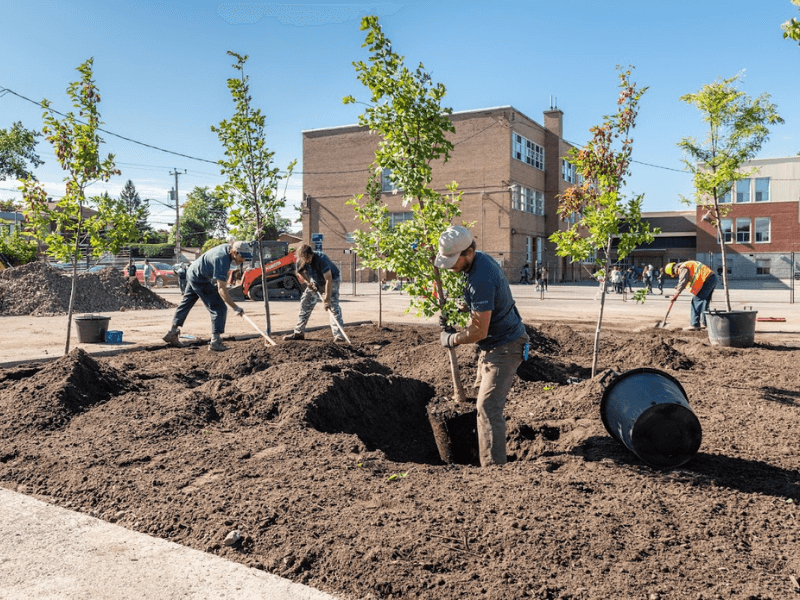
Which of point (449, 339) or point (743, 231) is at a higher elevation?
point (743, 231)

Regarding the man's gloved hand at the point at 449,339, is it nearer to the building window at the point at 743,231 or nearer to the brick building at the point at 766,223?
the brick building at the point at 766,223

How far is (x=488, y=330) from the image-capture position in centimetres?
441

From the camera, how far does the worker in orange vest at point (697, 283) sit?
12406 mm

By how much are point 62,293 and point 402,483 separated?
18.8 meters

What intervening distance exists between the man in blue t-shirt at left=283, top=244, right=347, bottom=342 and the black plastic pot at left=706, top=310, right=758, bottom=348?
5.90 meters

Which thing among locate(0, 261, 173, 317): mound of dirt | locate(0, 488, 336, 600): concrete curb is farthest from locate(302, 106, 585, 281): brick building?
locate(0, 488, 336, 600): concrete curb

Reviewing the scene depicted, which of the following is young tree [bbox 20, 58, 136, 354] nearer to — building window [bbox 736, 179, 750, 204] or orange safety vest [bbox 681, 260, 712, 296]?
orange safety vest [bbox 681, 260, 712, 296]

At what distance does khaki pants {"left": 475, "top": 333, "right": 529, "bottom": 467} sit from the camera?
4473mm

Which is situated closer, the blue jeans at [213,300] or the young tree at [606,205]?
the young tree at [606,205]

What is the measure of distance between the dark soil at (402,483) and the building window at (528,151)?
4039 centimetres

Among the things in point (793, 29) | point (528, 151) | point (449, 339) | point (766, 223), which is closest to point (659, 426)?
point (449, 339)

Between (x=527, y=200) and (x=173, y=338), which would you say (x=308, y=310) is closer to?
(x=173, y=338)

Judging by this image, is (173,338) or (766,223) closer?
(173,338)

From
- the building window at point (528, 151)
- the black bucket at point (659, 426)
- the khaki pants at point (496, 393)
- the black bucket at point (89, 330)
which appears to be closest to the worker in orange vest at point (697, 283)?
the black bucket at point (659, 426)
